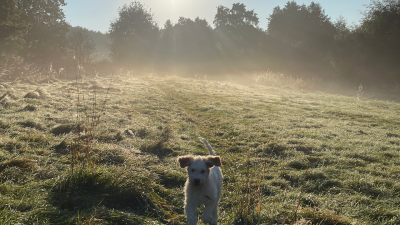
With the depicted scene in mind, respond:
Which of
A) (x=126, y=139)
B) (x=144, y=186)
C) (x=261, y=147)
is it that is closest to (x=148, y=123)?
(x=126, y=139)

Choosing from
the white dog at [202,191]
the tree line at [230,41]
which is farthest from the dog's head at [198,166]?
the tree line at [230,41]

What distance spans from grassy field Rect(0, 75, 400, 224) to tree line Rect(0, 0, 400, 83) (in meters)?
19.7

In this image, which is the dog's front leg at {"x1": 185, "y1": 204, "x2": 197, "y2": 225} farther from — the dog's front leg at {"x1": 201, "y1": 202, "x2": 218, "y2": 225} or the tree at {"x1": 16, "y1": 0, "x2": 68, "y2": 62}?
the tree at {"x1": 16, "y1": 0, "x2": 68, "y2": 62}

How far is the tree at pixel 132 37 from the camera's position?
55688mm

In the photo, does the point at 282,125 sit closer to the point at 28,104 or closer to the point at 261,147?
the point at 261,147

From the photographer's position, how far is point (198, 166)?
423 centimetres

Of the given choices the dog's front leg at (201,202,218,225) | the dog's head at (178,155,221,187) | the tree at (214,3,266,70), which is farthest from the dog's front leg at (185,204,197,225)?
the tree at (214,3,266,70)

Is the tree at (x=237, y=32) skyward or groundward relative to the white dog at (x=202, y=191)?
skyward

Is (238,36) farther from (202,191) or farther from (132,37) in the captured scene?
(202,191)

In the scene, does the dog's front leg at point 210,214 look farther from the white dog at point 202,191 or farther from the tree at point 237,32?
the tree at point 237,32

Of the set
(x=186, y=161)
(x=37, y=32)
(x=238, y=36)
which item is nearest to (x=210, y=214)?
(x=186, y=161)

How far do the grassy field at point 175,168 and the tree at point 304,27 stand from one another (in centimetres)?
3849

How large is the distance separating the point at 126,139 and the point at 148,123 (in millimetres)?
2682

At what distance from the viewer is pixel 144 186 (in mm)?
4602
